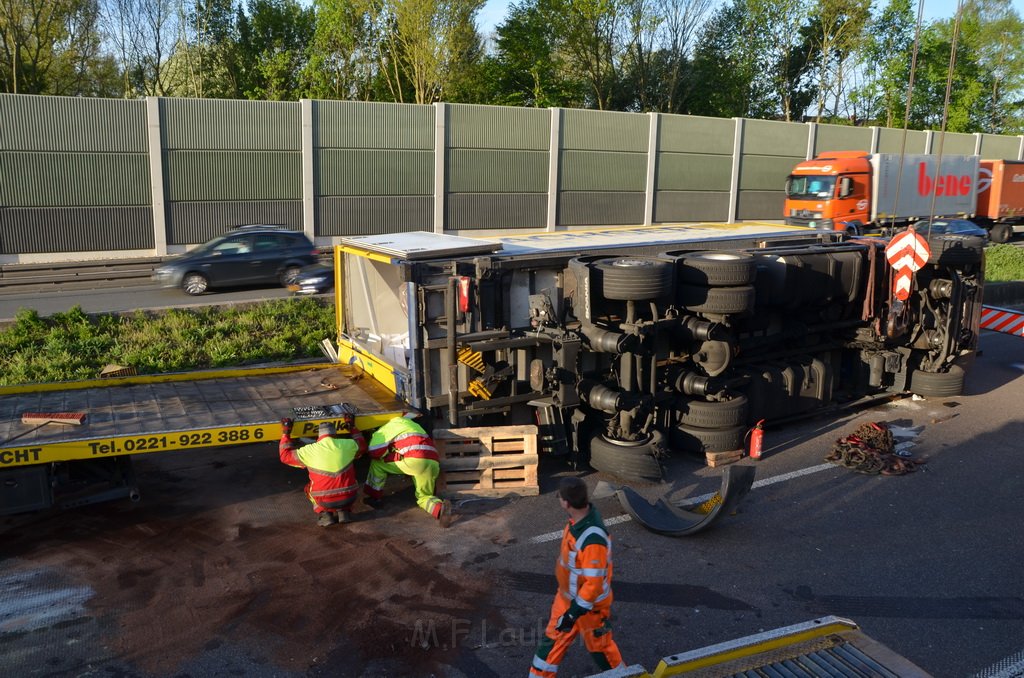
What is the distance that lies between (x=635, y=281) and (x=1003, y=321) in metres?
7.64

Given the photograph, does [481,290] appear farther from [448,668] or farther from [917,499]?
[917,499]

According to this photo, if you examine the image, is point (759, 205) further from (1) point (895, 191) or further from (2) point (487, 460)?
(2) point (487, 460)

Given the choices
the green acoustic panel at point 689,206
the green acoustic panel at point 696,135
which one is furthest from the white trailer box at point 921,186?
the green acoustic panel at point 689,206

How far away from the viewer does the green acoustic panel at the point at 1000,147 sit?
47.3 metres

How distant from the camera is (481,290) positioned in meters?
8.51

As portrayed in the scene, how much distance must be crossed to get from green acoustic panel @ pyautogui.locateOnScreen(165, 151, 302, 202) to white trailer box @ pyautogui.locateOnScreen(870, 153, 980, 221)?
20121mm

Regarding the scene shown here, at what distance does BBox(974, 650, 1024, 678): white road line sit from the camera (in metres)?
5.31

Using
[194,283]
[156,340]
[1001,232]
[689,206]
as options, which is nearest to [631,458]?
[156,340]

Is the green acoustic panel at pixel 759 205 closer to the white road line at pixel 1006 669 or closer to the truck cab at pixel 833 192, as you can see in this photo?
the truck cab at pixel 833 192

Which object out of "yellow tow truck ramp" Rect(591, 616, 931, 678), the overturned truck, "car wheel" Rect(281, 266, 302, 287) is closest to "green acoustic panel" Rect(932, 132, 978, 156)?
"car wheel" Rect(281, 266, 302, 287)

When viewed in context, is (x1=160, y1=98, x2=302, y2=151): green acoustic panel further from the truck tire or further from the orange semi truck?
the truck tire

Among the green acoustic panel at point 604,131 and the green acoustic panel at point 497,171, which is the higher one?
the green acoustic panel at point 604,131

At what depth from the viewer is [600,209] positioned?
113 feet

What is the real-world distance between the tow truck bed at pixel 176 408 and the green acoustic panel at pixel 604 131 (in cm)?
2476
